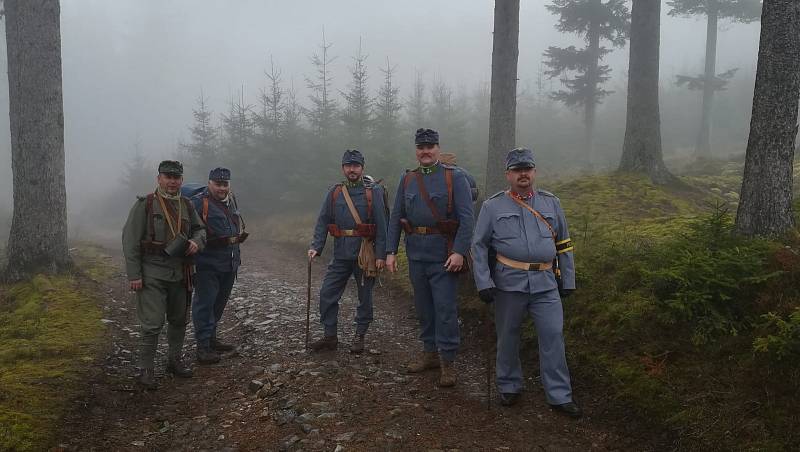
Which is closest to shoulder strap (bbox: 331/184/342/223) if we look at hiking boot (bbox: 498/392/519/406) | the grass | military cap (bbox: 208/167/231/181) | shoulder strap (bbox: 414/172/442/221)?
shoulder strap (bbox: 414/172/442/221)

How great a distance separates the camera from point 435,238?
231 inches

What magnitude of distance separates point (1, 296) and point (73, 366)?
4.10 m

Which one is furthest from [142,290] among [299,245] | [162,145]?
[162,145]

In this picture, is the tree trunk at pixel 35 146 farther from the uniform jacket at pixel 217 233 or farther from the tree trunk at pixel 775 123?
the tree trunk at pixel 775 123

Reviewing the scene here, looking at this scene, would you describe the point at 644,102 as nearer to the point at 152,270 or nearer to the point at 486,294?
the point at 486,294

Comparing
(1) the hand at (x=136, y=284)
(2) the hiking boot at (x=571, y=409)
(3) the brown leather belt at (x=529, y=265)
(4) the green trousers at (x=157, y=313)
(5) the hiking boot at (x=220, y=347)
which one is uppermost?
(3) the brown leather belt at (x=529, y=265)

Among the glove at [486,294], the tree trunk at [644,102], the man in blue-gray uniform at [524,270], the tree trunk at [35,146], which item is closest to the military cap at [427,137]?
the man in blue-gray uniform at [524,270]

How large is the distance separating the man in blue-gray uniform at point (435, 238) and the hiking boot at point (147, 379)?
3.08 meters

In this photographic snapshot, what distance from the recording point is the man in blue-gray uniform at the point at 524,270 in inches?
189

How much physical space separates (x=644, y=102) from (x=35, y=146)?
45.7 ft

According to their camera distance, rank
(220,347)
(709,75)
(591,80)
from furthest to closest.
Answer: (709,75)
(591,80)
(220,347)

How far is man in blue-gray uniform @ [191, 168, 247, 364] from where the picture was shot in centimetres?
684

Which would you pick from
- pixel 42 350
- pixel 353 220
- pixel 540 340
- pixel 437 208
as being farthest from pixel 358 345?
pixel 42 350

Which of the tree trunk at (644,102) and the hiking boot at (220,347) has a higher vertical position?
the tree trunk at (644,102)
